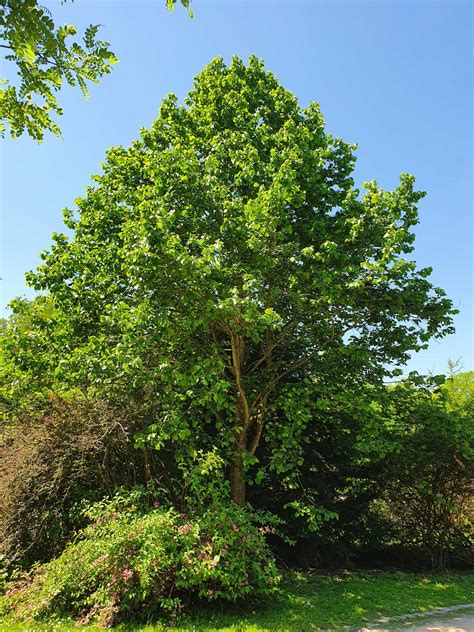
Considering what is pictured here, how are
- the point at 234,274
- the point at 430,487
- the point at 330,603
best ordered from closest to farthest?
1. the point at 330,603
2. the point at 234,274
3. the point at 430,487

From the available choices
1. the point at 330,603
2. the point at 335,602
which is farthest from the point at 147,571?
the point at 335,602

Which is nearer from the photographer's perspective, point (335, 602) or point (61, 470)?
point (335, 602)

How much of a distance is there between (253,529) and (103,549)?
86.6 inches

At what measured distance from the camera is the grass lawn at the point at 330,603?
210 inches

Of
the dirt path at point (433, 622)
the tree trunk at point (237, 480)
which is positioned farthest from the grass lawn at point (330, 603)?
the tree trunk at point (237, 480)

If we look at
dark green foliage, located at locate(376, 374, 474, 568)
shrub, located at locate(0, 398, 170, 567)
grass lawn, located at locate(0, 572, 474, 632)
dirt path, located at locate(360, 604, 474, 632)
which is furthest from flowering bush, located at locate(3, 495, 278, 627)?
dark green foliage, located at locate(376, 374, 474, 568)

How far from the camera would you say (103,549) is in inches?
222

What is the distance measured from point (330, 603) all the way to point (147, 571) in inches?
Result: 122

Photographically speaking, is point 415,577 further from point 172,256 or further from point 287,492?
point 172,256

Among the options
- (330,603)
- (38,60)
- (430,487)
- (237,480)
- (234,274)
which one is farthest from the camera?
(430,487)

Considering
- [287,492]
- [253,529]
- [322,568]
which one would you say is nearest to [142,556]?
[253,529]

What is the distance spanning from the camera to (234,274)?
6.98 m

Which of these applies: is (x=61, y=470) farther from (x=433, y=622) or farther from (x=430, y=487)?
(x=430, y=487)

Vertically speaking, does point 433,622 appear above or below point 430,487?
below
